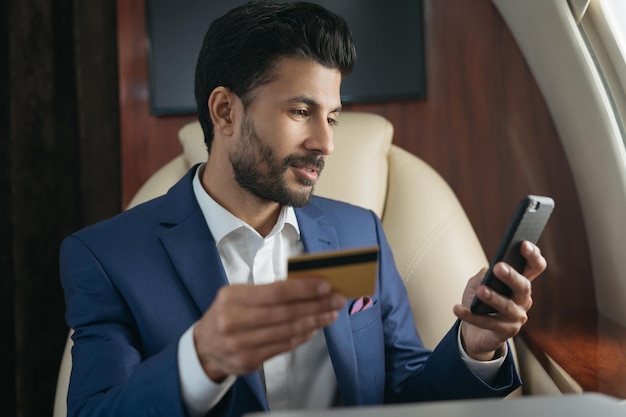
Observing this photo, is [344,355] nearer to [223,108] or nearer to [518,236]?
[518,236]

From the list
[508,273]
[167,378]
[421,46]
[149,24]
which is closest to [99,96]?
[149,24]

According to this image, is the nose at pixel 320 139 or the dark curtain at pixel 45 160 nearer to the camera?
the nose at pixel 320 139

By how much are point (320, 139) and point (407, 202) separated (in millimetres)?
451

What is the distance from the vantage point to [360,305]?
4.75ft

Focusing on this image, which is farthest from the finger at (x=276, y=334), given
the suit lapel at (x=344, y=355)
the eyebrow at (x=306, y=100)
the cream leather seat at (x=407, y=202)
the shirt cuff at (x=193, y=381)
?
the cream leather seat at (x=407, y=202)

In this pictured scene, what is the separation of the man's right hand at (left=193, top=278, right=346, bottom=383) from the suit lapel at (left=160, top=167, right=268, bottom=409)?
34 cm

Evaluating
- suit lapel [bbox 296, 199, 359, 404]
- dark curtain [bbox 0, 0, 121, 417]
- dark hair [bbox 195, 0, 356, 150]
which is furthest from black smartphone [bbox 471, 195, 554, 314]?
dark curtain [bbox 0, 0, 121, 417]

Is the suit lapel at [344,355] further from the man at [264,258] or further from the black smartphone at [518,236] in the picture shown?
the black smartphone at [518,236]

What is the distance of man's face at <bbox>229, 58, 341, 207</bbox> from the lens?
4.53ft

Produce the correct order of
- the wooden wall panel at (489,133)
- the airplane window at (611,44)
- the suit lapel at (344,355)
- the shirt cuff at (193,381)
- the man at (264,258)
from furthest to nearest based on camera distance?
the wooden wall panel at (489,133) < the airplane window at (611,44) < the suit lapel at (344,355) < the man at (264,258) < the shirt cuff at (193,381)

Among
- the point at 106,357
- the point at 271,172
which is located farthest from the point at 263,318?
the point at 271,172

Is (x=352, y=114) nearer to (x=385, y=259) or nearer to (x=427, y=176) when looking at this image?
(x=427, y=176)

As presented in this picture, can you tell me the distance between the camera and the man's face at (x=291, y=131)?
4.53ft

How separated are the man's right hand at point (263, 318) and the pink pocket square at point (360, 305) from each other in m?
0.51
